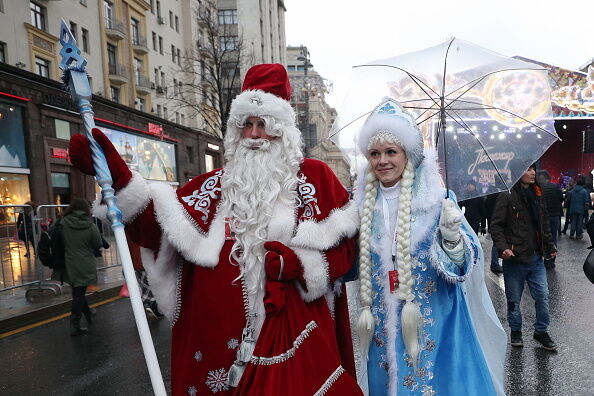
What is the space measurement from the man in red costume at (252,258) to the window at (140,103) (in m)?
24.0

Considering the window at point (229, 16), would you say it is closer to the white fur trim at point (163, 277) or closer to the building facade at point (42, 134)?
the building facade at point (42, 134)

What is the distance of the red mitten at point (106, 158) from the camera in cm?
198

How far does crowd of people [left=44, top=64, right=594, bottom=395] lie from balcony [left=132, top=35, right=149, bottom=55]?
25.0 metres

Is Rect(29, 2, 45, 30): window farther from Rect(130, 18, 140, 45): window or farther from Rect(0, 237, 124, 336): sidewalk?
Rect(0, 237, 124, 336): sidewalk

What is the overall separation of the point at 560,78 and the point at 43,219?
18.6m

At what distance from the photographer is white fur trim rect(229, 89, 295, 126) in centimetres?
242

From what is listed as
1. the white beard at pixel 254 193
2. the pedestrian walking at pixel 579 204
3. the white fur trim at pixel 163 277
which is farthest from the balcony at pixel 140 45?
the white fur trim at pixel 163 277

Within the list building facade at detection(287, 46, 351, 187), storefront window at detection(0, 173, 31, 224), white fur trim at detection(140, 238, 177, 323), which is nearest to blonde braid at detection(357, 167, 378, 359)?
white fur trim at detection(140, 238, 177, 323)

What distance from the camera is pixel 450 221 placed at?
207cm

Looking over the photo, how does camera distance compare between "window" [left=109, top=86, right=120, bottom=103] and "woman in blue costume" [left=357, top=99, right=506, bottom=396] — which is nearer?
"woman in blue costume" [left=357, top=99, right=506, bottom=396]

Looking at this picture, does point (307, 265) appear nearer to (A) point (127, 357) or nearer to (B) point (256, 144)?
(B) point (256, 144)

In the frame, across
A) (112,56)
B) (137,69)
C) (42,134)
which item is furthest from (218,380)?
(137,69)

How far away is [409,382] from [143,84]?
25.8 m

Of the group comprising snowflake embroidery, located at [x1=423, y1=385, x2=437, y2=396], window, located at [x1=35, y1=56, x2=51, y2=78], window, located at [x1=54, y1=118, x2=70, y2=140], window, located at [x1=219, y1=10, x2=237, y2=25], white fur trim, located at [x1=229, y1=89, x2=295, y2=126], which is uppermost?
window, located at [x1=219, y1=10, x2=237, y2=25]
